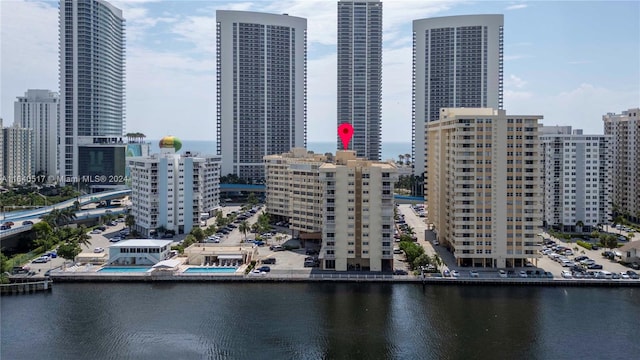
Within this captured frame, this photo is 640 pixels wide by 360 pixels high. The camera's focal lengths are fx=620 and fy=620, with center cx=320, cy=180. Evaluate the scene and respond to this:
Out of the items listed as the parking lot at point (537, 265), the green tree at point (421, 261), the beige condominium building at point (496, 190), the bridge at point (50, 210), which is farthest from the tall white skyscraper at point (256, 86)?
the green tree at point (421, 261)

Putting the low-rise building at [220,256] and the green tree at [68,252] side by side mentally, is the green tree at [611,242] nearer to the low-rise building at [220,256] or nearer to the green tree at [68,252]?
the low-rise building at [220,256]

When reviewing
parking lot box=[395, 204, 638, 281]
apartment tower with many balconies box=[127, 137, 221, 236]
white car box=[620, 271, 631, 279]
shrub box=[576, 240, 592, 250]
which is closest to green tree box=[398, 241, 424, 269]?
parking lot box=[395, 204, 638, 281]

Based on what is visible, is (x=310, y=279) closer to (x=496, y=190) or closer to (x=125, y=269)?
(x=125, y=269)

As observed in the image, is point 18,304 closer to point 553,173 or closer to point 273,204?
point 273,204

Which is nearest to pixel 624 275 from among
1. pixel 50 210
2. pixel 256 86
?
pixel 50 210

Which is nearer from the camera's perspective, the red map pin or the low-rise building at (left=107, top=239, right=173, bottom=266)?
the low-rise building at (left=107, top=239, right=173, bottom=266)

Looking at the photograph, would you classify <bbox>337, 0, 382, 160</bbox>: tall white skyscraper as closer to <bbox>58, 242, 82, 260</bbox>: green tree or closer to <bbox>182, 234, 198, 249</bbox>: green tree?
<bbox>182, 234, 198, 249</bbox>: green tree
